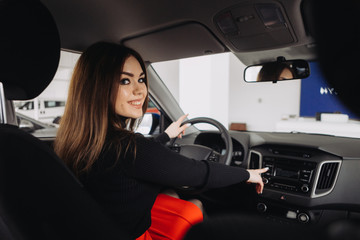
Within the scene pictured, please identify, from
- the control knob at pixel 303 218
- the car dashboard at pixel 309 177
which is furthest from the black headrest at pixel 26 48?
the control knob at pixel 303 218

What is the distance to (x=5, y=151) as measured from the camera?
2.71 ft

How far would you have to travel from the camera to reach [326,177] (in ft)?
5.46

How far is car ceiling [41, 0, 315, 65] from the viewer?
1.50 m

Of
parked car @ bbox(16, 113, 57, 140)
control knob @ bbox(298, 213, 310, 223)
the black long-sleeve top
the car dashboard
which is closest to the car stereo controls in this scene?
the car dashboard

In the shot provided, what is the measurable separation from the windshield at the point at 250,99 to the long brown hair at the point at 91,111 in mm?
811

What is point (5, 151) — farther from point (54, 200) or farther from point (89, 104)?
point (89, 104)

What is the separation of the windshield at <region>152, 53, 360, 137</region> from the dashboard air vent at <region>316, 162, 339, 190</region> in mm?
359

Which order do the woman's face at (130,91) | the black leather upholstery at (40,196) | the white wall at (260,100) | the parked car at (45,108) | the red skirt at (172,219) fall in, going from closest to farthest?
the black leather upholstery at (40,196), the woman's face at (130,91), the red skirt at (172,219), the parked car at (45,108), the white wall at (260,100)

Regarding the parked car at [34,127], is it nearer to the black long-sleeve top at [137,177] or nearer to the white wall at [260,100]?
the black long-sleeve top at [137,177]

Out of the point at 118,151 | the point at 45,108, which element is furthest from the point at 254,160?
the point at 45,108

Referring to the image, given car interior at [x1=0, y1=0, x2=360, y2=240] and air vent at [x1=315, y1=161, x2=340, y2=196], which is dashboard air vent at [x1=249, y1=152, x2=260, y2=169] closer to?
car interior at [x1=0, y1=0, x2=360, y2=240]

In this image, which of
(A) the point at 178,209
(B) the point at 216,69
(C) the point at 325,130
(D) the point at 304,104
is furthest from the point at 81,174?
(D) the point at 304,104

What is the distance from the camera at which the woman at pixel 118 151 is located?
41.0 inches

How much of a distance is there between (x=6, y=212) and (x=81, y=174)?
31 cm
